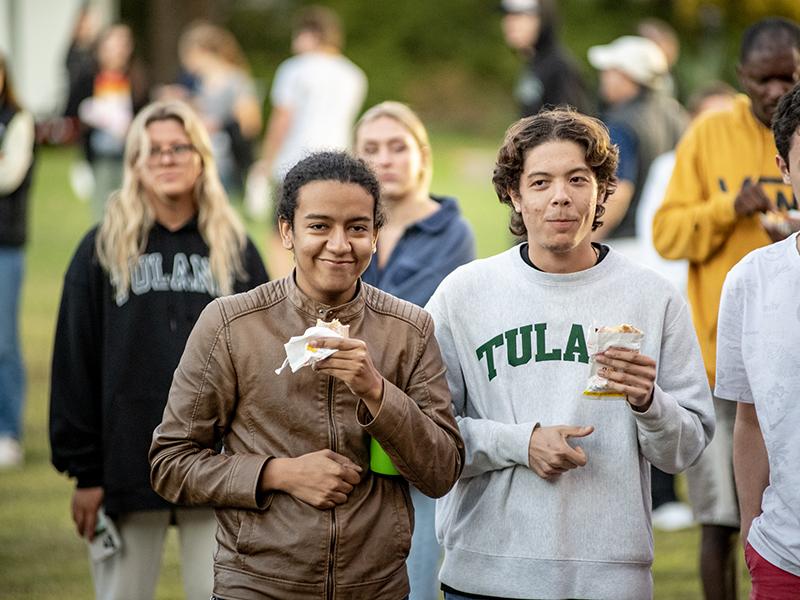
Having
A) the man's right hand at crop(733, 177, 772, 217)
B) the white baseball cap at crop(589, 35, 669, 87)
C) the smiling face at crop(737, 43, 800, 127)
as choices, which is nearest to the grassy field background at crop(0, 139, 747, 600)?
the man's right hand at crop(733, 177, 772, 217)

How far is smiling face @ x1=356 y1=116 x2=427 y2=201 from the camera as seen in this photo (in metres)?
5.69

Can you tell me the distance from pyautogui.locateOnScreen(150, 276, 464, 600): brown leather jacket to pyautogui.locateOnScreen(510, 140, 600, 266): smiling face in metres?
0.42

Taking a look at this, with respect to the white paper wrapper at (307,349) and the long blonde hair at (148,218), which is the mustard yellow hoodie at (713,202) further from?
the white paper wrapper at (307,349)

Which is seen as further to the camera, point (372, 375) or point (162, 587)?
point (162, 587)

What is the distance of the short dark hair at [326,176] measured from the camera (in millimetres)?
3738

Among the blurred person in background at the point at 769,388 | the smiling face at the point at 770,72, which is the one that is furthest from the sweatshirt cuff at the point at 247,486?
the smiling face at the point at 770,72

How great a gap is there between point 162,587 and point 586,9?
106 feet

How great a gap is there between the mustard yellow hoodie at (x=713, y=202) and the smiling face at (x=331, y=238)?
1.94 metres

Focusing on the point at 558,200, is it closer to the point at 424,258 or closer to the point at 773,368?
the point at 773,368

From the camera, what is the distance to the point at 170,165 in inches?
207

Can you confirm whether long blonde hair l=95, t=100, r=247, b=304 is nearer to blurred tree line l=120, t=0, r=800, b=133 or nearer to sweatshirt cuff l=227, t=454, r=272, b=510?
sweatshirt cuff l=227, t=454, r=272, b=510

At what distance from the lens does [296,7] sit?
123 feet

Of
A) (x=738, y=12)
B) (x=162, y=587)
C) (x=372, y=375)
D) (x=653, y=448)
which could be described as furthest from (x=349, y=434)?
(x=738, y=12)

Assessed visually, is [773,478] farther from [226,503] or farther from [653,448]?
[226,503]
